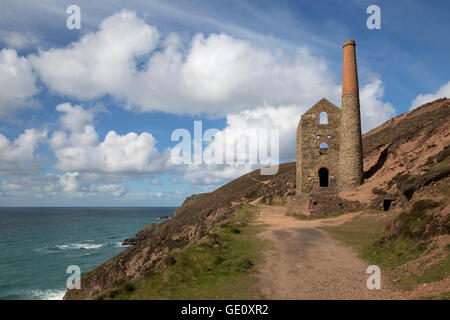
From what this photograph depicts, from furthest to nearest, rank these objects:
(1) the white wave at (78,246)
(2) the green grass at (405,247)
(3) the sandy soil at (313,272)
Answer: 1. (1) the white wave at (78,246)
2. (2) the green grass at (405,247)
3. (3) the sandy soil at (313,272)

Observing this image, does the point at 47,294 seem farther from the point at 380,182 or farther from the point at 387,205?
the point at 380,182

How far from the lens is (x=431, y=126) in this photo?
2680 cm

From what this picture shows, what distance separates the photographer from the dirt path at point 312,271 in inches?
299

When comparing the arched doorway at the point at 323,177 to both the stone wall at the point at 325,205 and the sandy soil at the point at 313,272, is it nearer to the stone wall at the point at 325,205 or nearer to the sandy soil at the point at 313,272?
the stone wall at the point at 325,205

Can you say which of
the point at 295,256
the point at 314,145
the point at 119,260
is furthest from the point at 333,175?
the point at 119,260

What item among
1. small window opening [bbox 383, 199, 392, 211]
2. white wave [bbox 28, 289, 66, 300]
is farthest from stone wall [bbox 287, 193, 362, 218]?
white wave [bbox 28, 289, 66, 300]

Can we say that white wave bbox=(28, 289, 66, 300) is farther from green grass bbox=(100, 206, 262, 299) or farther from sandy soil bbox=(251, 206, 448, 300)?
sandy soil bbox=(251, 206, 448, 300)

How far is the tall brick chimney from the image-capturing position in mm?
25803

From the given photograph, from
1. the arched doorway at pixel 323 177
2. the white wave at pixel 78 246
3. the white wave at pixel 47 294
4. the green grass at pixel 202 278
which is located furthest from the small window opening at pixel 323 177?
the white wave at pixel 78 246

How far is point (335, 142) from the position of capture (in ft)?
89.3

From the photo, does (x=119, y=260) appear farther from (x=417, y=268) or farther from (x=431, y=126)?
(x=431, y=126)

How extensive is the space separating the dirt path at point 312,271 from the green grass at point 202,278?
0.62 m

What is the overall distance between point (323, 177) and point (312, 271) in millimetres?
22322
